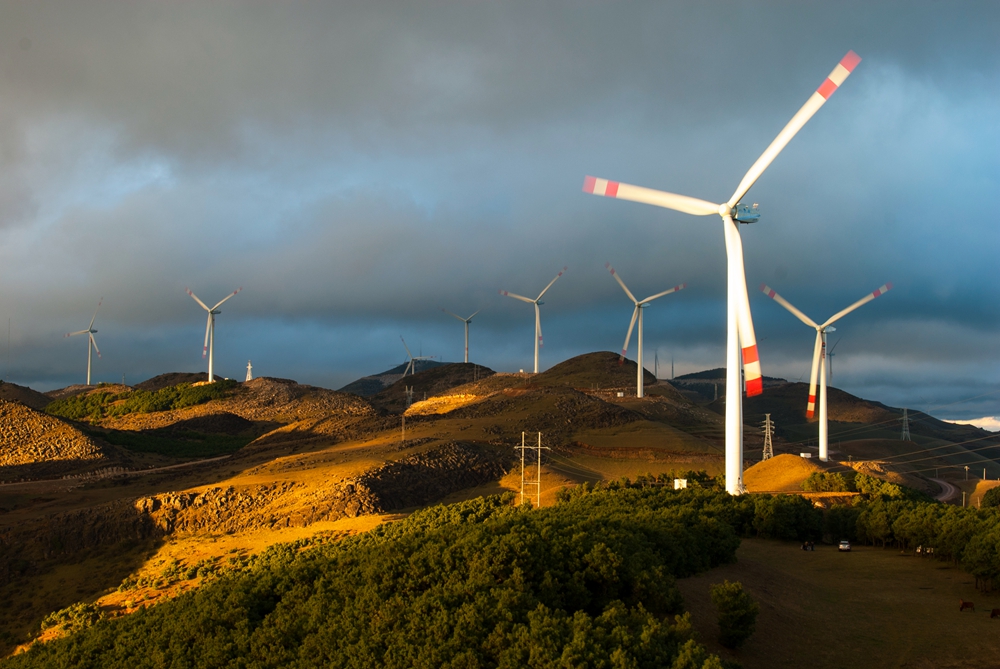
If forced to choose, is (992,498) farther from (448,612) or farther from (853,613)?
(448,612)

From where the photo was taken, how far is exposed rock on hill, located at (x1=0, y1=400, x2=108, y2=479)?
101375 mm

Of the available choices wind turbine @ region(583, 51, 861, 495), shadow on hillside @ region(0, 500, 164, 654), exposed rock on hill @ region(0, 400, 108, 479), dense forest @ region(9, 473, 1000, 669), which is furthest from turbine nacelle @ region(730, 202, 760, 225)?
exposed rock on hill @ region(0, 400, 108, 479)

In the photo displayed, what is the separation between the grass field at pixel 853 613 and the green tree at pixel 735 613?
0.77 m

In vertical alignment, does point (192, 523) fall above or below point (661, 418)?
below

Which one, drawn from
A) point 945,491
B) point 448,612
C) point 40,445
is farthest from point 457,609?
point 945,491

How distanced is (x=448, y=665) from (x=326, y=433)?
10105 cm

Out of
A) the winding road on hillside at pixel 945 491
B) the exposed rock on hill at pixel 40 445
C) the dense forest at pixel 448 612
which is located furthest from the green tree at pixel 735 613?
the exposed rock on hill at pixel 40 445

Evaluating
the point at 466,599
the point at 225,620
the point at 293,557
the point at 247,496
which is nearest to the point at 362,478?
the point at 247,496

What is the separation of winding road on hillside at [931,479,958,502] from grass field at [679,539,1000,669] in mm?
46452

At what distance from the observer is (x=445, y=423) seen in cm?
12181

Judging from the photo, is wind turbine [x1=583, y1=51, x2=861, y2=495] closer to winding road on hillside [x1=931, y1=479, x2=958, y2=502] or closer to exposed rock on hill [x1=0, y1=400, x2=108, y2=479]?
winding road on hillside [x1=931, y1=479, x2=958, y2=502]

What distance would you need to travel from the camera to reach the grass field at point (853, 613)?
36312 mm

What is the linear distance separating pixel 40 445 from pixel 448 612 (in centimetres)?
9557

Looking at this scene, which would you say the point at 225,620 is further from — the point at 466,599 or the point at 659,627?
the point at 659,627
